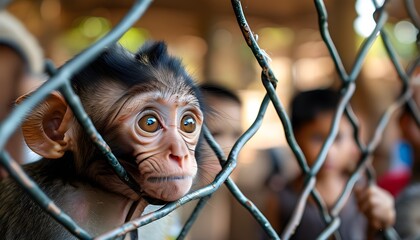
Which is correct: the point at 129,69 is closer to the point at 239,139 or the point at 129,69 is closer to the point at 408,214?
the point at 239,139

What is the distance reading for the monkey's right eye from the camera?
2.46 ft

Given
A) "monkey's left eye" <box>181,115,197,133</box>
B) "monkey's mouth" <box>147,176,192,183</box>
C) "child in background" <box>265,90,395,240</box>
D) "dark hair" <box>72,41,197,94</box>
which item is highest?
"dark hair" <box>72,41,197,94</box>

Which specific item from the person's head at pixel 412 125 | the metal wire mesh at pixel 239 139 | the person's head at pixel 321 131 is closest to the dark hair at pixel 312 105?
the person's head at pixel 321 131

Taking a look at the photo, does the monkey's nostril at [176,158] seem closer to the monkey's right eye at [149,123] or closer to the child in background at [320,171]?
the monkey's right eye at [149,123]

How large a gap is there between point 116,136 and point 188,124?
0.30 ft

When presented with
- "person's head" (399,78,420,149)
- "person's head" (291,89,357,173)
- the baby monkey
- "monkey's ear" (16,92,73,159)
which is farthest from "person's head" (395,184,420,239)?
"monkey's ear" (16,92,73,159)

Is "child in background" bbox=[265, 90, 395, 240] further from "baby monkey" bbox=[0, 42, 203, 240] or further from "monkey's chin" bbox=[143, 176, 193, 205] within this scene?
"monkey's chin" bbox=[143, 176, 193, 205]

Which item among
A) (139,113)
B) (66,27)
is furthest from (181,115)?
(66,27)

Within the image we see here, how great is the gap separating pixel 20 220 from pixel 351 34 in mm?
2897

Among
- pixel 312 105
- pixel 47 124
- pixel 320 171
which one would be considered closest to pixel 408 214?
pixel 320 171

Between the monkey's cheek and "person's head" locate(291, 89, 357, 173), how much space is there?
43.9 inches

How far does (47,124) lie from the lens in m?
0.78

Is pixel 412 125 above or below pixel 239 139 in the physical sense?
below

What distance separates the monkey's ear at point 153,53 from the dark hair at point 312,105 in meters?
1.02
